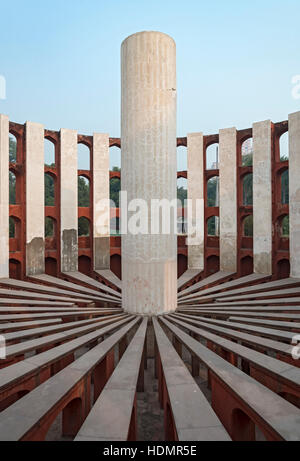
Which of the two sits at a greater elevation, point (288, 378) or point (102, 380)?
point (288, 378)

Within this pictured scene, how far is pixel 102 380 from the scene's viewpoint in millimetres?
6727

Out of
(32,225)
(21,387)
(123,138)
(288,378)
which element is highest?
(123,138)

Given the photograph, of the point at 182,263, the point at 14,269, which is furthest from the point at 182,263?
the point at 14,269

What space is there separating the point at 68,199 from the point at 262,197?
10338 millimetres

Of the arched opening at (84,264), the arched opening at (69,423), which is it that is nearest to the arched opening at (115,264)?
the arched opening at (84,264)

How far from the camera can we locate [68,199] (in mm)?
17203

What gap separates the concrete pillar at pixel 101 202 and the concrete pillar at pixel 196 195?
473cm

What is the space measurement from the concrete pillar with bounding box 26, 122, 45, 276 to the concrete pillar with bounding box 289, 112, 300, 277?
12545 millimetres

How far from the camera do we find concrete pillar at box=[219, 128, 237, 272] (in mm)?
17141

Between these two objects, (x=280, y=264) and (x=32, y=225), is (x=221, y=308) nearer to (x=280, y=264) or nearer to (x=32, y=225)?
(x=280, y=264)

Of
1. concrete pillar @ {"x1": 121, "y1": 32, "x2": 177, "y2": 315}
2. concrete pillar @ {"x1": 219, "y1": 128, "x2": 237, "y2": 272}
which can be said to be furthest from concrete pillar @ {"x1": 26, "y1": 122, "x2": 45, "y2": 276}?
concrete pillar @ {"x1": 219, "y1": 128, "x2": 237, "y2": 272}

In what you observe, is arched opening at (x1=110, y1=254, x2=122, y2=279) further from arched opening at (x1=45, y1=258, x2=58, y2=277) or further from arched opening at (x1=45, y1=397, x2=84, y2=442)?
arched opening at (x1=45, y1=397, x2=84, y2=442)

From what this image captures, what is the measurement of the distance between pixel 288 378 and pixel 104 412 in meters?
2.88
